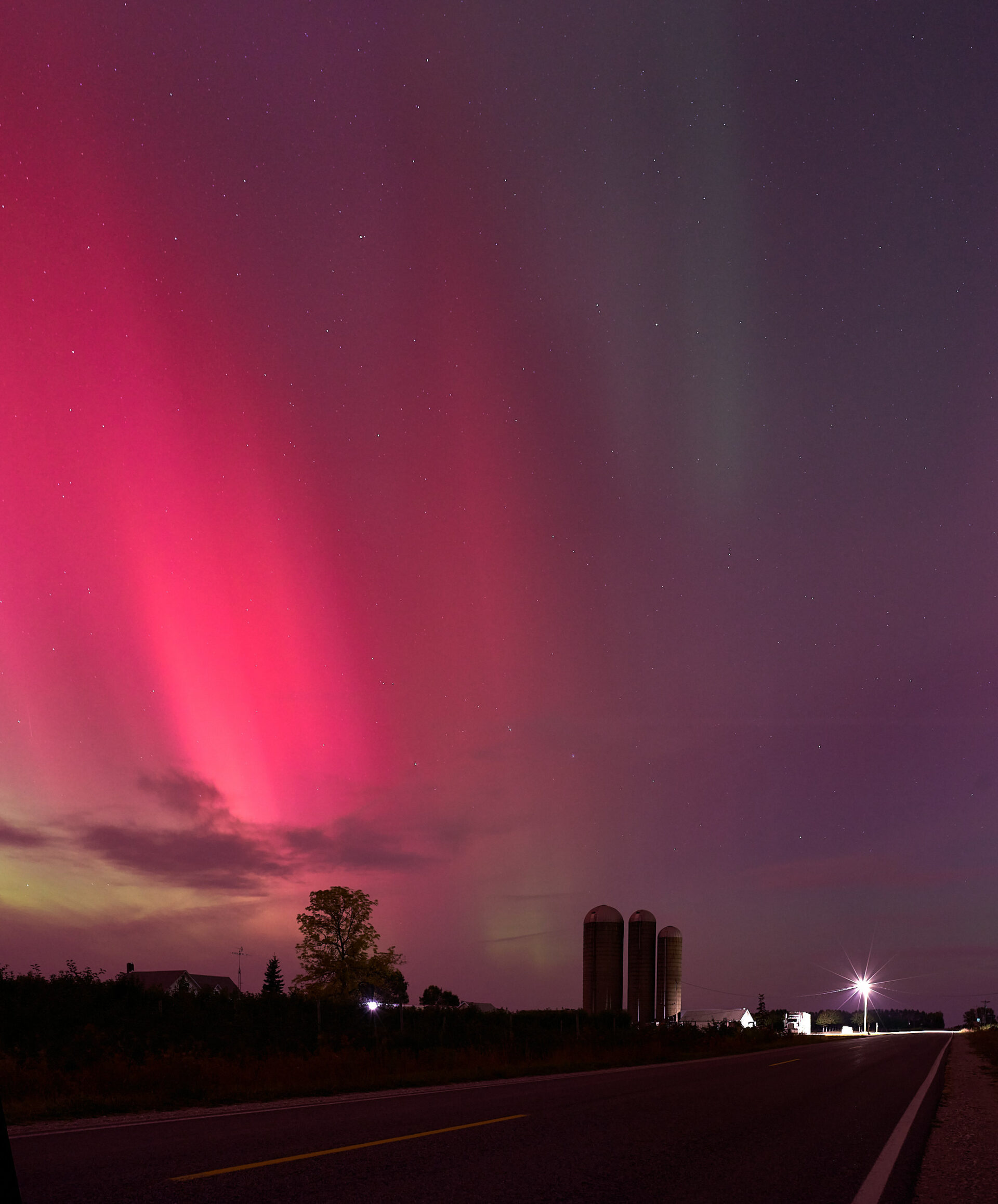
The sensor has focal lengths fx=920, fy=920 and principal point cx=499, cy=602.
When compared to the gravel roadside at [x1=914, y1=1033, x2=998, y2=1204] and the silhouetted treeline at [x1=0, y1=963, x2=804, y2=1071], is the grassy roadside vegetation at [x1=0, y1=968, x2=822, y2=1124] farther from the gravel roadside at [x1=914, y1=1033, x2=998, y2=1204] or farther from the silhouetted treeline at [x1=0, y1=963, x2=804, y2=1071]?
the gravel roadside at [x1=914, y1=1033, x2=998, y2=1204]

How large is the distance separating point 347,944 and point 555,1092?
57204mm

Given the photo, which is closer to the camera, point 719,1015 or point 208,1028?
point 208,1028

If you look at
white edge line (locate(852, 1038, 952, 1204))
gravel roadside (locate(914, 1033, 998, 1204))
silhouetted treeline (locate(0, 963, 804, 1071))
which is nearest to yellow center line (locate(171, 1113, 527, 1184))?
white edge line (locate(852, 1038, 952, 1204))

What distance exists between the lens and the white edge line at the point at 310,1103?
10.9m

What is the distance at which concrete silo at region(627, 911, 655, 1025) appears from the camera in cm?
7225

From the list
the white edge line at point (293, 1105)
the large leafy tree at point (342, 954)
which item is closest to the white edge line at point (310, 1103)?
the white edge line at point (293, 1105)

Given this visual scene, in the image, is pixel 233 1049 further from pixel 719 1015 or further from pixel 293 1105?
pixel 719 1015

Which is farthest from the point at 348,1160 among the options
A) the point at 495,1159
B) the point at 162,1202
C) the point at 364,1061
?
the point at 364,1061

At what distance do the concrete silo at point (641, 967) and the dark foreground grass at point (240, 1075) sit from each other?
49.0m

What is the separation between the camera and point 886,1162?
926 centimetres

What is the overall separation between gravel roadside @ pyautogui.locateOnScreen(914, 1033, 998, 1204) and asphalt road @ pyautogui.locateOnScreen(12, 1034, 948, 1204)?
16.0 inches

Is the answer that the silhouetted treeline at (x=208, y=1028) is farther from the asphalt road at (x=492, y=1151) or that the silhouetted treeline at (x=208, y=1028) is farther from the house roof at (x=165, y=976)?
the house roof at (x=165, y=976)

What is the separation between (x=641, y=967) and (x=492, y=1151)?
7055 centimetres

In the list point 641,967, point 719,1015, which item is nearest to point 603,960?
point 641,967
